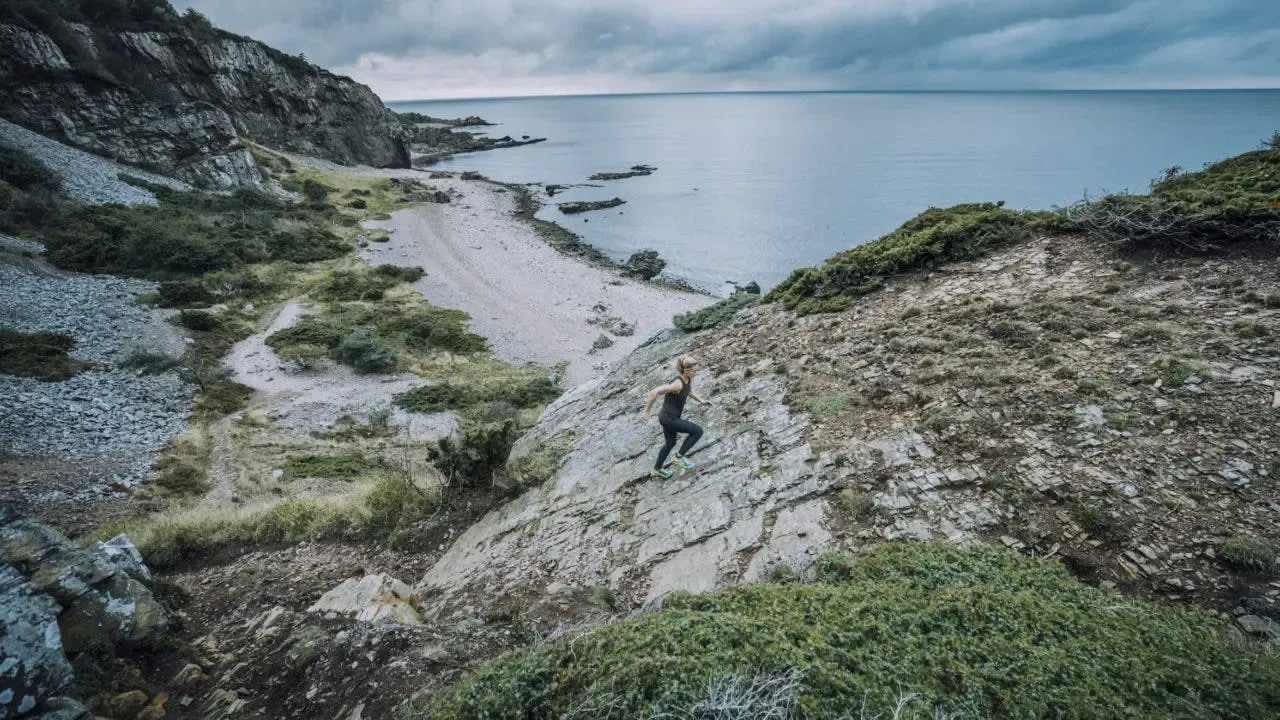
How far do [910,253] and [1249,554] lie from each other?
829 cm

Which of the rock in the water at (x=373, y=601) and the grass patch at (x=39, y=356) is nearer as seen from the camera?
the rock in the water at (x=373, y=601)

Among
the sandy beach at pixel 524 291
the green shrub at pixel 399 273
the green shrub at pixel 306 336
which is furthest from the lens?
the green shrub at pixel 399 273

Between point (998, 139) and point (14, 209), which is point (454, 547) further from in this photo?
point (998, 139)

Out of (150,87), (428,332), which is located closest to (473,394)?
(428,332)

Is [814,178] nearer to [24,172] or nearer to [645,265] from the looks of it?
[645,265]

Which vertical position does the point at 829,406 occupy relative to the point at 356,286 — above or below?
above

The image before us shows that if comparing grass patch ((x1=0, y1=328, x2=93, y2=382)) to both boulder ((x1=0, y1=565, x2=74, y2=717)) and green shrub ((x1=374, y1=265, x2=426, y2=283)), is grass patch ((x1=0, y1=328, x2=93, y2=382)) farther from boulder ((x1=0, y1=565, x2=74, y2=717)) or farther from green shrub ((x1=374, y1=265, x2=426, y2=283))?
green shrub ((x1=374, y1=265, x2=426, y2=283))

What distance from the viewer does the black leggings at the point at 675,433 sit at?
9.07 metres

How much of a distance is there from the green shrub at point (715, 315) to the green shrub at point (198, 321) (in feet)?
74.3

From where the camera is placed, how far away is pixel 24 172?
33.4 meters

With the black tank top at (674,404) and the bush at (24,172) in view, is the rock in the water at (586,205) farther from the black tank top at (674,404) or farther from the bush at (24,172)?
the black tank top at (674,404)

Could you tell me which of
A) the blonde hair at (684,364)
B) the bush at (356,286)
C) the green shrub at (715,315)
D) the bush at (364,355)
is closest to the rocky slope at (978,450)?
the blonde hair at (684,364)

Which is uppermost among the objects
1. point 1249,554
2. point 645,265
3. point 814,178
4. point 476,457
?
point 1249,554

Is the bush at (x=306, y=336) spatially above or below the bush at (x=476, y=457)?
below
